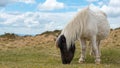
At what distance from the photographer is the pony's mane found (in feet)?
45.7

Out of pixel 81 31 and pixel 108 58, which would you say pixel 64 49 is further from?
pixel 108 58

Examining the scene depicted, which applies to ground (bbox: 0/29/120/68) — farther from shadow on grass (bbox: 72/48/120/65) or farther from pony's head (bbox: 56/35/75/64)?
pony's head (bbox: 56/35/75/64)

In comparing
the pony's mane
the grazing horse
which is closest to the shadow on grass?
the grazing horse

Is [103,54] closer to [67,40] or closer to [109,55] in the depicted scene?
[109,55]

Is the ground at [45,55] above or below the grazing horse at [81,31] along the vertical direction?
below

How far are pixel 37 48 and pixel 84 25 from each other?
28.8 feet

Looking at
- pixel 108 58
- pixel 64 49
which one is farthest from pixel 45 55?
pixel 64 49

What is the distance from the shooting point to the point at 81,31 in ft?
46.6

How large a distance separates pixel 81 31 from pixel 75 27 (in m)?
0.32

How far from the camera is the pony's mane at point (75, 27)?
13922 millimetres

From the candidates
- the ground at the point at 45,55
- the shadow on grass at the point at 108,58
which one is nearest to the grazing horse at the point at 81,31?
the ground at the point at 45,55

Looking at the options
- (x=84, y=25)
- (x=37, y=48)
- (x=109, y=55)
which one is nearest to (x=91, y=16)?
(x=84, y=25)

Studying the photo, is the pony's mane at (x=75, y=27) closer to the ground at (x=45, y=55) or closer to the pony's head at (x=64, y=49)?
the pony's head at (x=64, y=49)

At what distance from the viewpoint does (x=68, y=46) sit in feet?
45.6
